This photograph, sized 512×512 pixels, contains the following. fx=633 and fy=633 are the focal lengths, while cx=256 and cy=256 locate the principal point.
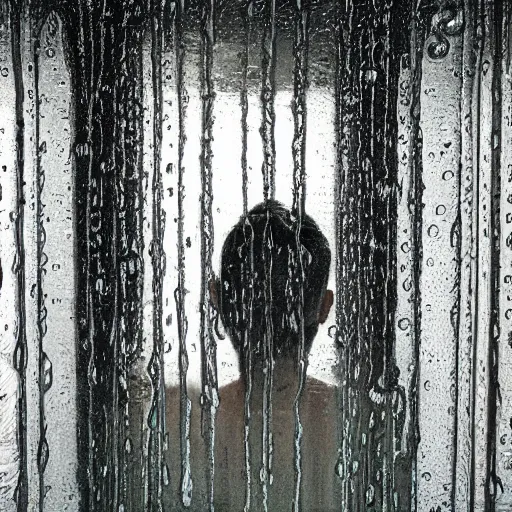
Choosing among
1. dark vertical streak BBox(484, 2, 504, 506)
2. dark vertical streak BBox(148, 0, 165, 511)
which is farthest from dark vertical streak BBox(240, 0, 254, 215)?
dark vertical streak BBox(484, 2, 504, 506)

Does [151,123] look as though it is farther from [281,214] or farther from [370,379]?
[370,379]

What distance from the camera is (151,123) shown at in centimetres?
90

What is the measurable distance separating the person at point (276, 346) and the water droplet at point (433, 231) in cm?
14

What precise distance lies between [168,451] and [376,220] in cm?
44

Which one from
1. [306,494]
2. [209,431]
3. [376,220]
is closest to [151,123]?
[376,220]

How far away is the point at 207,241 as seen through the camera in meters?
0.90

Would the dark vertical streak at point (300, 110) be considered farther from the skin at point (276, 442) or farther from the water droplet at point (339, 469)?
the water droplet at point (339, 469)

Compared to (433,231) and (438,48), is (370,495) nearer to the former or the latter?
(433,231)

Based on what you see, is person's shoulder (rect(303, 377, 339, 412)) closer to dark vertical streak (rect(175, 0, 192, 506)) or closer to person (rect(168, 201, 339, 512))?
person (rect(168, 201, 339, 512))

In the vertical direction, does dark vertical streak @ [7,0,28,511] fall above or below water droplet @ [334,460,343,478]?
above

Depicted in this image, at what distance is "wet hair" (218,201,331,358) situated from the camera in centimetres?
90

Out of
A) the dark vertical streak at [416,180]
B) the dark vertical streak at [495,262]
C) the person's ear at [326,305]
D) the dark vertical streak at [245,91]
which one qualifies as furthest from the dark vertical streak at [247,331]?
the dark vertical streak at [495,262]

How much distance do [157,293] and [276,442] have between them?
272 millimetres

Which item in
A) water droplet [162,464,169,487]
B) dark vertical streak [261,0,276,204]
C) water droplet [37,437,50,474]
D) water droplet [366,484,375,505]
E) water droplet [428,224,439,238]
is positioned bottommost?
water droplet [366,484,375,505]
